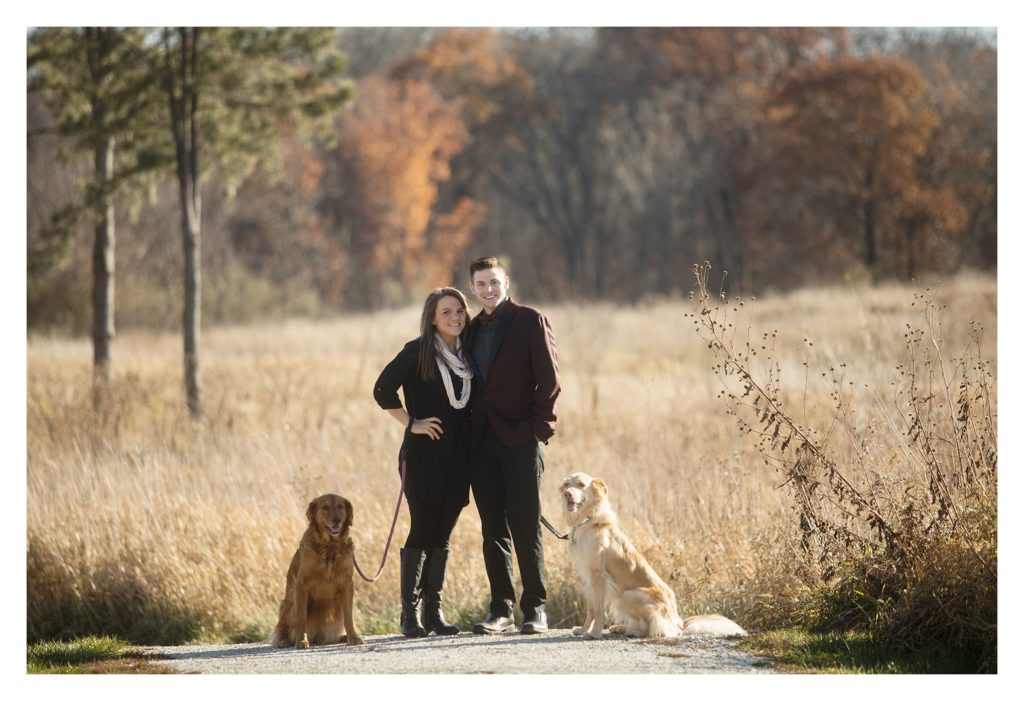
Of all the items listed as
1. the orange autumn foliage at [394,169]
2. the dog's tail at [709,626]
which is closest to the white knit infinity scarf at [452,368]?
the dog's tail at [709,626]

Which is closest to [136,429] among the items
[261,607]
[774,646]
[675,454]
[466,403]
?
[261,607]

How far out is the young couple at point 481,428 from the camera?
6594 mm

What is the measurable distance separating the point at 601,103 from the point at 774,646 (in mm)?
33147

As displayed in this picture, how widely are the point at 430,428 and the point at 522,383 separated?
0.56 meters

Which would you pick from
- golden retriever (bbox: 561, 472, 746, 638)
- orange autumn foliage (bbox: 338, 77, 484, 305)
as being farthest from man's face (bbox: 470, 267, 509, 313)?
orange autumn foliage (bbox: 338, 77, 484, 305)

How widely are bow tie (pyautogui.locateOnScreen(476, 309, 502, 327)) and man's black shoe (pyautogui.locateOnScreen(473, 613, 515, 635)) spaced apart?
165cm

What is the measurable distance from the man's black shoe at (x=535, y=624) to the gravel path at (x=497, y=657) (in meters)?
0.06

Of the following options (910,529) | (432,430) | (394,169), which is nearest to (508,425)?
(432,430)

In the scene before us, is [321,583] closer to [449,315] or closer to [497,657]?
[497,657]

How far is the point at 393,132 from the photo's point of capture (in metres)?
37.2

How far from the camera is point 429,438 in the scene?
6672mm

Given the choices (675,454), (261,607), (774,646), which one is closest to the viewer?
(774,646)

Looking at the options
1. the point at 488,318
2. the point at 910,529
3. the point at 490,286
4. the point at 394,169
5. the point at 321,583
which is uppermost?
the point at 394,169

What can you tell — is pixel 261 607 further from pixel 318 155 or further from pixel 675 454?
pixel 318 155
